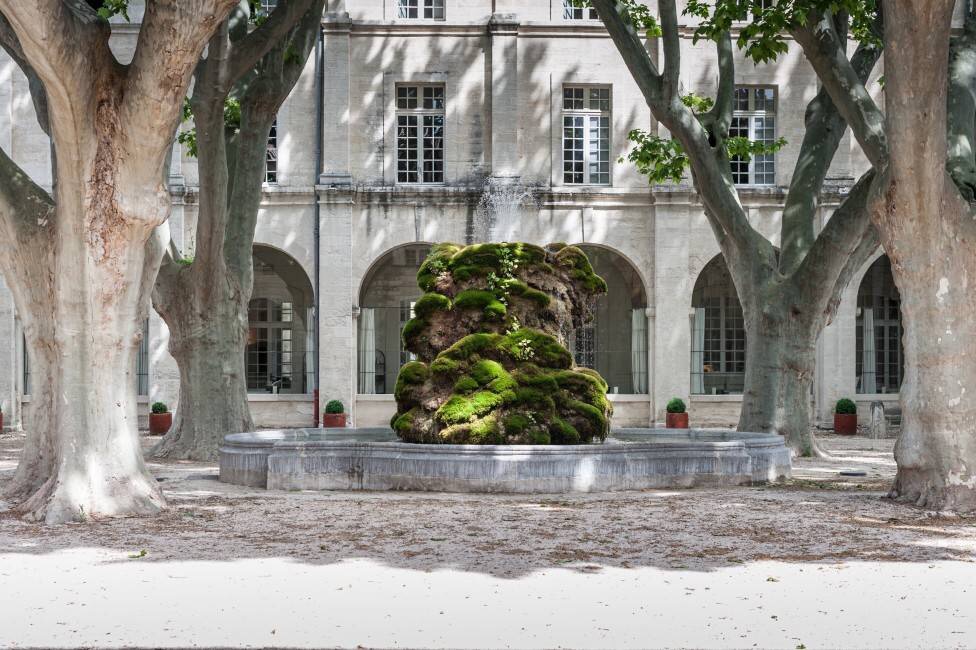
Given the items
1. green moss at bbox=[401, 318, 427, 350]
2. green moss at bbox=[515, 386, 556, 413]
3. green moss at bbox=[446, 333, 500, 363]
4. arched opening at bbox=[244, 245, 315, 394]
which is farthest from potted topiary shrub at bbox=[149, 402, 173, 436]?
green moss at bbox=[515, 386, 556, 413]

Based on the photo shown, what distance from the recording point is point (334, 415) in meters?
23.3

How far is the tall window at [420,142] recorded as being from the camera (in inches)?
977

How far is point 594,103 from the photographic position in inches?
992

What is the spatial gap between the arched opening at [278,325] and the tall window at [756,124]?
1061 centimetres

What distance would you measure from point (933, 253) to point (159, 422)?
16.6m

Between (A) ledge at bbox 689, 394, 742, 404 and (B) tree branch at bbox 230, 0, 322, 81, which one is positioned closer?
(B) tree branch at bbox 230, 0, 322, 81

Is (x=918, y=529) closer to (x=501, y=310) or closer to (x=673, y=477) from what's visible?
(x=673, y=477)

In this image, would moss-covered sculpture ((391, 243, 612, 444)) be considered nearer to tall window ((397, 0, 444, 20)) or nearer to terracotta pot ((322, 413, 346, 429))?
terracotta pot ((322, 413, 346, 429))

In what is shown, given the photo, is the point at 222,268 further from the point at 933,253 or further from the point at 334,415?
the point at 933,253

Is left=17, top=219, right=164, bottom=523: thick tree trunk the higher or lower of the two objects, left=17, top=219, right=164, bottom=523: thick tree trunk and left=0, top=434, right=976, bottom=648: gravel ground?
the higher

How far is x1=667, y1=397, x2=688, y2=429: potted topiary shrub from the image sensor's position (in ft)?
77.3

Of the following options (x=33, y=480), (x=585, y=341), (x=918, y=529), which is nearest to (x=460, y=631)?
(x=918, y=529)

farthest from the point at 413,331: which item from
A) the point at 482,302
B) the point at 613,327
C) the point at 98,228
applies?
the point at 613,327

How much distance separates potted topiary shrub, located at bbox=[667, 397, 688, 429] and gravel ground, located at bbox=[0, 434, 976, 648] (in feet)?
41.8
